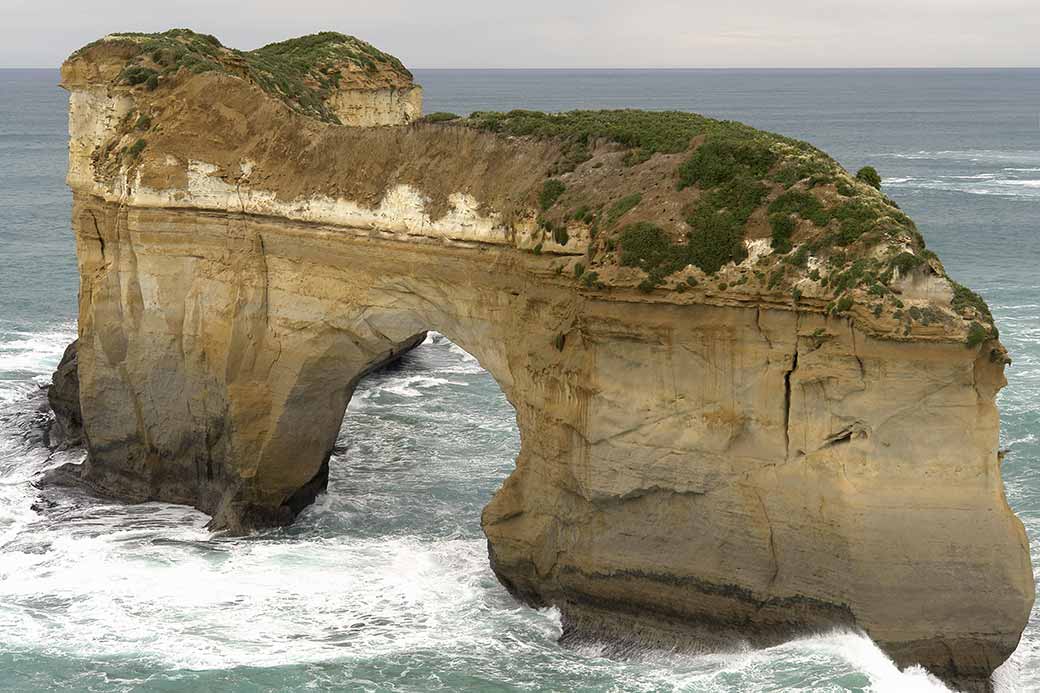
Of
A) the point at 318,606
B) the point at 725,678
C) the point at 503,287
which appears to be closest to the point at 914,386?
the point at 725,678

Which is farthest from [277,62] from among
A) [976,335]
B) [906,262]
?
[976,335]

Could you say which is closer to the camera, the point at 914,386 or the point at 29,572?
the point at 914,386

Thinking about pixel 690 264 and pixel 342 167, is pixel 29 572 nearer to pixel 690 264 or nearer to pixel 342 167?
pixel 342 167

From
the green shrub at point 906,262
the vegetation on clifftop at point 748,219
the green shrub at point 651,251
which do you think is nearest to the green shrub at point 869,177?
the vegetation on clifftop at point 748,219

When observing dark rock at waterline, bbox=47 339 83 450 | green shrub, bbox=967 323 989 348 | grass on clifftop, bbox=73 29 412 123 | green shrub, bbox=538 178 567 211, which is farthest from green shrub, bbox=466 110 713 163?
dark rock at waterline, bbox=47 339 83 450

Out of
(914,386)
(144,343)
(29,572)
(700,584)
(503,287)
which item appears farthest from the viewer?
(144,343)

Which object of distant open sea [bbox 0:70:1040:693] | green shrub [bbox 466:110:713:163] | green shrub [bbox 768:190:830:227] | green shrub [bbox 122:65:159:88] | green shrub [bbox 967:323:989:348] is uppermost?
green shrub [bbox 122:65:159:88]

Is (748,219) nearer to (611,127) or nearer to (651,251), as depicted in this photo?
(651,251)

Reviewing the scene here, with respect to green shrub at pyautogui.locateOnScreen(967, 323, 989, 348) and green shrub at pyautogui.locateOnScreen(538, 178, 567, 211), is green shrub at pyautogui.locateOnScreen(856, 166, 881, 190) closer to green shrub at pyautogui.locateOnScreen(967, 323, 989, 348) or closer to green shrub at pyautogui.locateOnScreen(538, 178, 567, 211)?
green shrub at pyautogui.locateOnScreen(967, 323, 989, 348)
